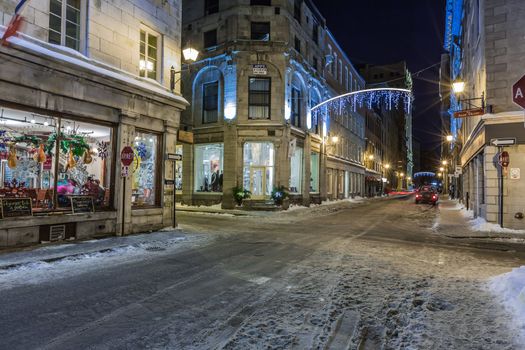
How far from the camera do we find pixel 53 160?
10.9 meters

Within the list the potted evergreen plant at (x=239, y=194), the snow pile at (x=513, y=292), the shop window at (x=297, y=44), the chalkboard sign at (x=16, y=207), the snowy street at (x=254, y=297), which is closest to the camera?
the snowy street at (x=254, y=297)

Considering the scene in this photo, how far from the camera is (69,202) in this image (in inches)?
442

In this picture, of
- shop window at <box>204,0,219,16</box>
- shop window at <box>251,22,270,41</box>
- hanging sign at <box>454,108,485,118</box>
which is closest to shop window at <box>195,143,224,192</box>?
shop window at <box>251,22,270,41</box>

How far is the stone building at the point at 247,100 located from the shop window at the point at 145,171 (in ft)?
36.9

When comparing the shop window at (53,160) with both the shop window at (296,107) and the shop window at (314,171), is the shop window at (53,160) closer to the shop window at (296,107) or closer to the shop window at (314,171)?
the shop window at (296,107)

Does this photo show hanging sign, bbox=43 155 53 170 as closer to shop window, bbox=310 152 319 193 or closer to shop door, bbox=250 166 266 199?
shop door, bbox=250 166 266 199

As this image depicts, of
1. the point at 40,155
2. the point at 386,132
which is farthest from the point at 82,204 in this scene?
the point at 386,132

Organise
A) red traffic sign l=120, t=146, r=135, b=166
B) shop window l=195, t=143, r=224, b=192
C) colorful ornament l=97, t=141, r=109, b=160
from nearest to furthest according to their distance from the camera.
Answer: red traffic sign l=120, t=146, r=135, b=166
colorful ornament l=97, t=141, r=109, b=160
shop window l=195, t=143, r=224, b=192

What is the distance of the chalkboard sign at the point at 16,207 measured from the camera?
9.26 meters

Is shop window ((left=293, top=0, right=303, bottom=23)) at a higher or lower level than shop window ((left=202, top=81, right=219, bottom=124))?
higher

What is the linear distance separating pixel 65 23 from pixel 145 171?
557 cm

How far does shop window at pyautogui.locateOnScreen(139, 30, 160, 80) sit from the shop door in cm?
1298

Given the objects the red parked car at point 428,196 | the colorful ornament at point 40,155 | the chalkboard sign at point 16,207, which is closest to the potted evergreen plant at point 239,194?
the colorful ornament at point 40,155

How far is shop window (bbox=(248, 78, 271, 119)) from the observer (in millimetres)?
26234
